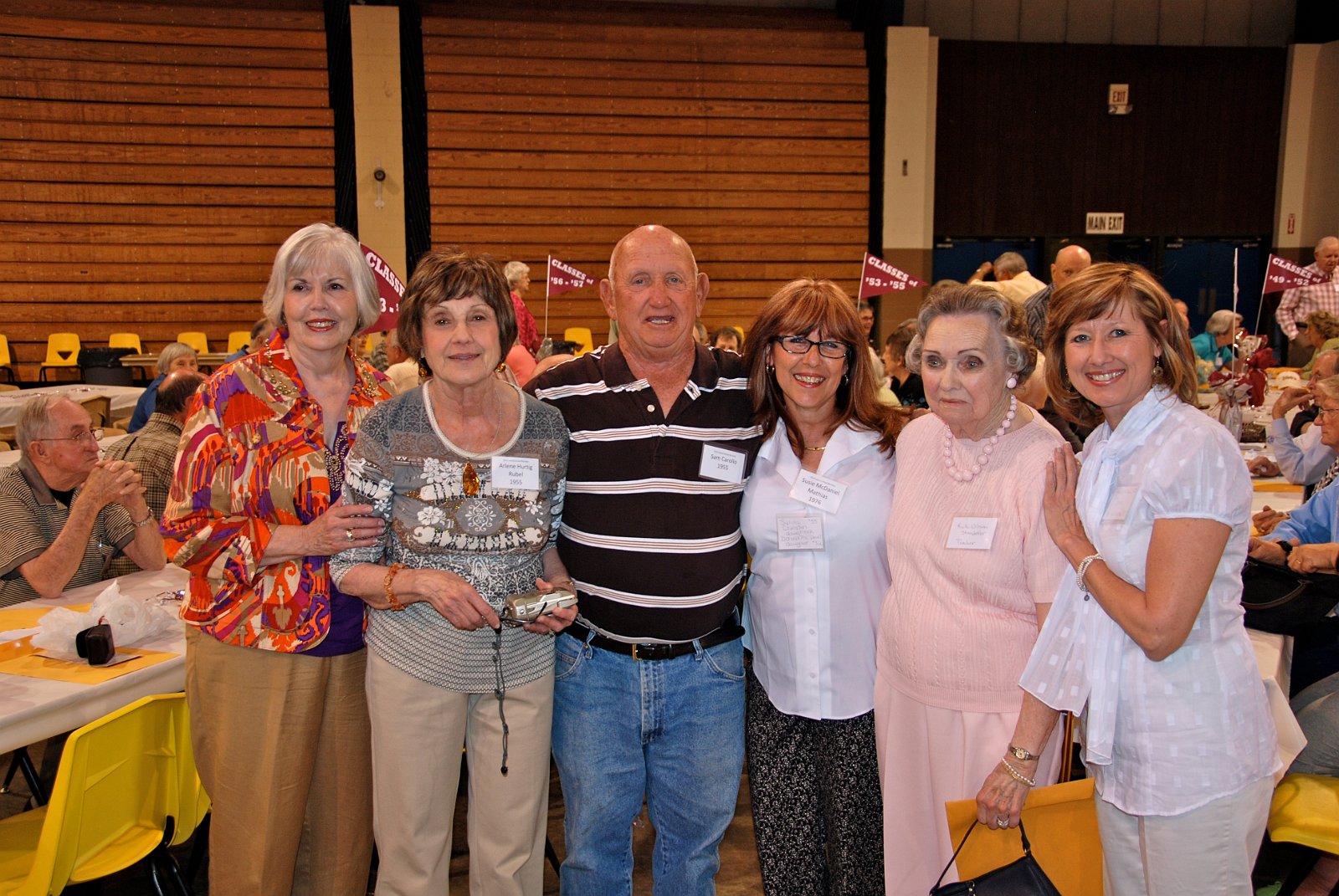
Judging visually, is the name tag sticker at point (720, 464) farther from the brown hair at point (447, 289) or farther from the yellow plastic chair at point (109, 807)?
the yellow plastic chair at point (109, 807)

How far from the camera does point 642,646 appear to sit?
2.05 metres

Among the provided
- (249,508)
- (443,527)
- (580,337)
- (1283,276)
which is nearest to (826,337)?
(443,527)

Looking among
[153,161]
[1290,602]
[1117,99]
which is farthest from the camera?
[1117,99]

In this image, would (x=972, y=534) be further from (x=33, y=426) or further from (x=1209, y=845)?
(x=33, y=426)

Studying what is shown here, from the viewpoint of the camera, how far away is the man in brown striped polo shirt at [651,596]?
2037mm

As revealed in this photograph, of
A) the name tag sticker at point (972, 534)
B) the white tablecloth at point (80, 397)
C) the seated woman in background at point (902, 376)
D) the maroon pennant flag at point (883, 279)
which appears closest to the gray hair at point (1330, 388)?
the seated woman in background at point (902, 376)

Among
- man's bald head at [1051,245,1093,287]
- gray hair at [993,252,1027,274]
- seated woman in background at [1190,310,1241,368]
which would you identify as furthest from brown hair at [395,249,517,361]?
seated woman in background at [1190,310,1241,368]

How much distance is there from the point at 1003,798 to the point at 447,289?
1.44 meters

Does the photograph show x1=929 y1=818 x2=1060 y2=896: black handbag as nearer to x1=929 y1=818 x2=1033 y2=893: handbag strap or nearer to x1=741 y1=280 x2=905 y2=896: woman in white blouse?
x1=929 y1=818 x2=1033 y2=893: handbag strap

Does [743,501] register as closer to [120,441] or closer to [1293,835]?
[1293,835]

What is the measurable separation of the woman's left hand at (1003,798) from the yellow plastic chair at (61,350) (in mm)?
10988

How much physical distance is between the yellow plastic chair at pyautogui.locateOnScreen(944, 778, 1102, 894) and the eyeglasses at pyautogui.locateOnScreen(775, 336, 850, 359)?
3.10 feet

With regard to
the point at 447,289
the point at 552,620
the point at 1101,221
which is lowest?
the point at 552,620

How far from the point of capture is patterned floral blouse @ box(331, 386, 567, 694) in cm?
189
